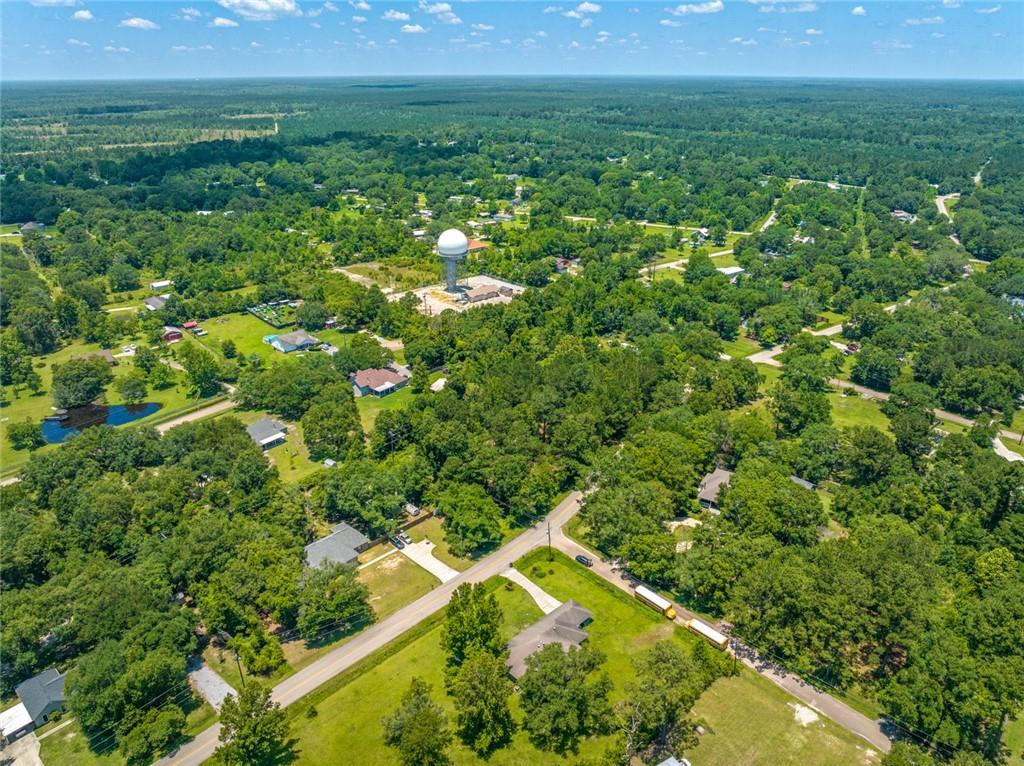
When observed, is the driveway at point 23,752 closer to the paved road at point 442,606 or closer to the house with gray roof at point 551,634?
the paved road at point 442,606

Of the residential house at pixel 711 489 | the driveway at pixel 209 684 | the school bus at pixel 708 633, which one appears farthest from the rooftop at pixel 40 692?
the residential house at pixel 711 489

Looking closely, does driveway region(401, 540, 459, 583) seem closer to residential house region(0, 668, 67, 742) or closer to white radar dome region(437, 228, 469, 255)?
residential house region(0, 668, 67, 742)

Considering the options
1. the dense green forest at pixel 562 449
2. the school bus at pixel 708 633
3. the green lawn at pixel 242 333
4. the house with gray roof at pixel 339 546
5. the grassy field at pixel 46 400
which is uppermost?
the dense green forest at pixel 562 449

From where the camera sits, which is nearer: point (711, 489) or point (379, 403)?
point (711, 489)

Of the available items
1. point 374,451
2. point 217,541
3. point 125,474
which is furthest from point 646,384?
point 125,474

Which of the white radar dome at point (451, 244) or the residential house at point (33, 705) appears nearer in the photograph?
the residential house at point (33, 705)

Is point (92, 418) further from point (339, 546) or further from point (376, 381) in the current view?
point (339, 546)

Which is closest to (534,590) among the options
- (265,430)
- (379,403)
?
(379,403)

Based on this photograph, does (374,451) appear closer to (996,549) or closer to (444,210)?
(996,549)
